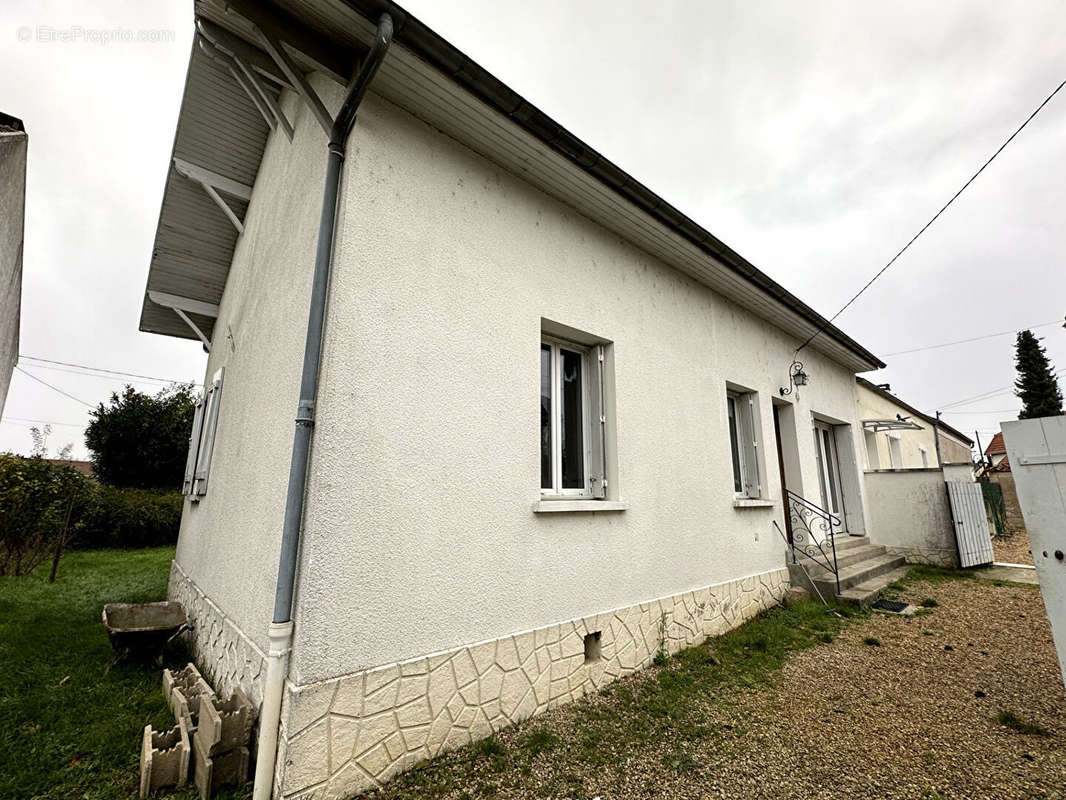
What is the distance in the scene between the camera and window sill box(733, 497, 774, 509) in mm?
5328

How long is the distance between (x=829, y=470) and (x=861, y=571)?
2.75 meters

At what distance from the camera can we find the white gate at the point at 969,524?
7.73 metres

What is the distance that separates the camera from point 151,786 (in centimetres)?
224

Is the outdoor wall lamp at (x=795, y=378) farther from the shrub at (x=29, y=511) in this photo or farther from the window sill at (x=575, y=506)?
the shrub at (x=29, y=511)

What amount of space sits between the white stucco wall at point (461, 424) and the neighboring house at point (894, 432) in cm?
822

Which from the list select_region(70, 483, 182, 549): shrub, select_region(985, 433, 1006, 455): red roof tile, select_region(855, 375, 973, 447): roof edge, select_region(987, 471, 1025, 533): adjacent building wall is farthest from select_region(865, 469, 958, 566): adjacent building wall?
select_region(985, 433, 1006, 455): red roof tile

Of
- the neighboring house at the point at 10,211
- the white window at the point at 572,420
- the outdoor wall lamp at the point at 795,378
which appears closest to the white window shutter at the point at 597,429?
the white window at the point at 572,420

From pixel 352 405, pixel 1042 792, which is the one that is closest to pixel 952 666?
pixel 1042 792

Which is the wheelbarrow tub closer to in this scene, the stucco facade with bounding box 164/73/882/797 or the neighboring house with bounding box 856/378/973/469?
Result: the stucco facade with bounding box 164/73/882/797

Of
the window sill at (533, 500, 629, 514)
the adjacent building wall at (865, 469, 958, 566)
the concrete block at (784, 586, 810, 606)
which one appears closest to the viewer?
the window sill at (533, 500, 629, 514)

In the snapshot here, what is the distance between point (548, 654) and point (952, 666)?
3678 millimetres

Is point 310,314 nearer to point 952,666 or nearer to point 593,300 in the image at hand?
point 593,300

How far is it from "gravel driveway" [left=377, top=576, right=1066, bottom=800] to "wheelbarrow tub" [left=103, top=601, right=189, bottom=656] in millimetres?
2911

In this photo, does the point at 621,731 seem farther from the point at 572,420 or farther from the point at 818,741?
the point at 572,420
